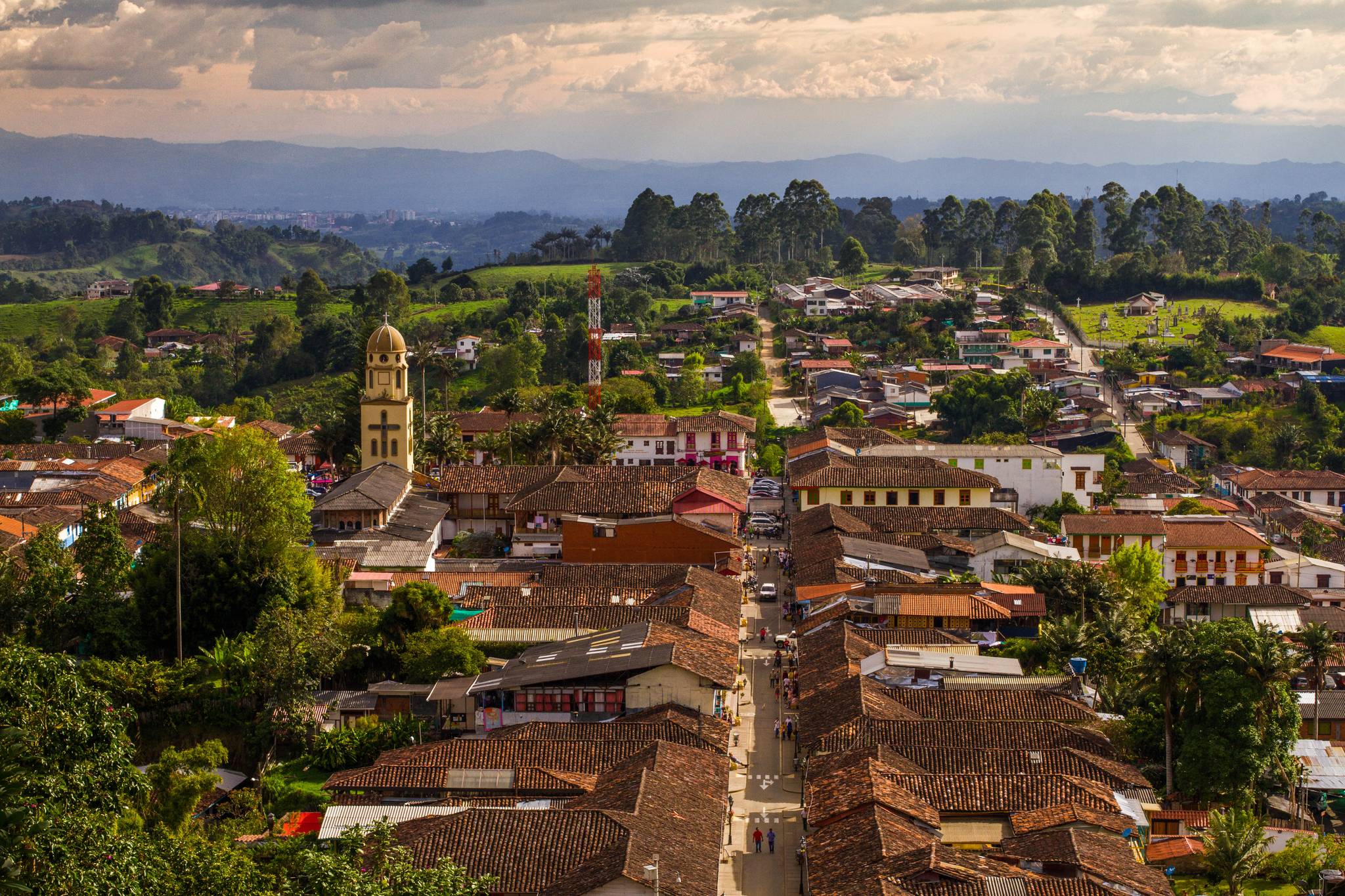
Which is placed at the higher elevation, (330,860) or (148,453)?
(330,860)

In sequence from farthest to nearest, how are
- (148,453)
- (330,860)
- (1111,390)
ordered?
(1111,390)
(148,453)
(330,860)

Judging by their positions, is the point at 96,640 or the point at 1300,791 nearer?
the point at 1300,791

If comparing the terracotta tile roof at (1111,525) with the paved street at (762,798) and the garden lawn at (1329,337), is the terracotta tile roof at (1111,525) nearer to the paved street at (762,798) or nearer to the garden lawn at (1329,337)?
the paved street at (762,798)

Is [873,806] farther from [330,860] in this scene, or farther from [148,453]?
[148,453]

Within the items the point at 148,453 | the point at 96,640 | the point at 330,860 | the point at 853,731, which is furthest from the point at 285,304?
the point at 330,860

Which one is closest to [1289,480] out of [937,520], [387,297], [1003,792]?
[937,520]

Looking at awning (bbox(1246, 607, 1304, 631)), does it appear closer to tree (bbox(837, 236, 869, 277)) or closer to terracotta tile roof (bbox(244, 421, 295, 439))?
terracotta tile roof (bbox(244, 421, 295, 439))

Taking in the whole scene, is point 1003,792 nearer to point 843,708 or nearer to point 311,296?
point 843,708
